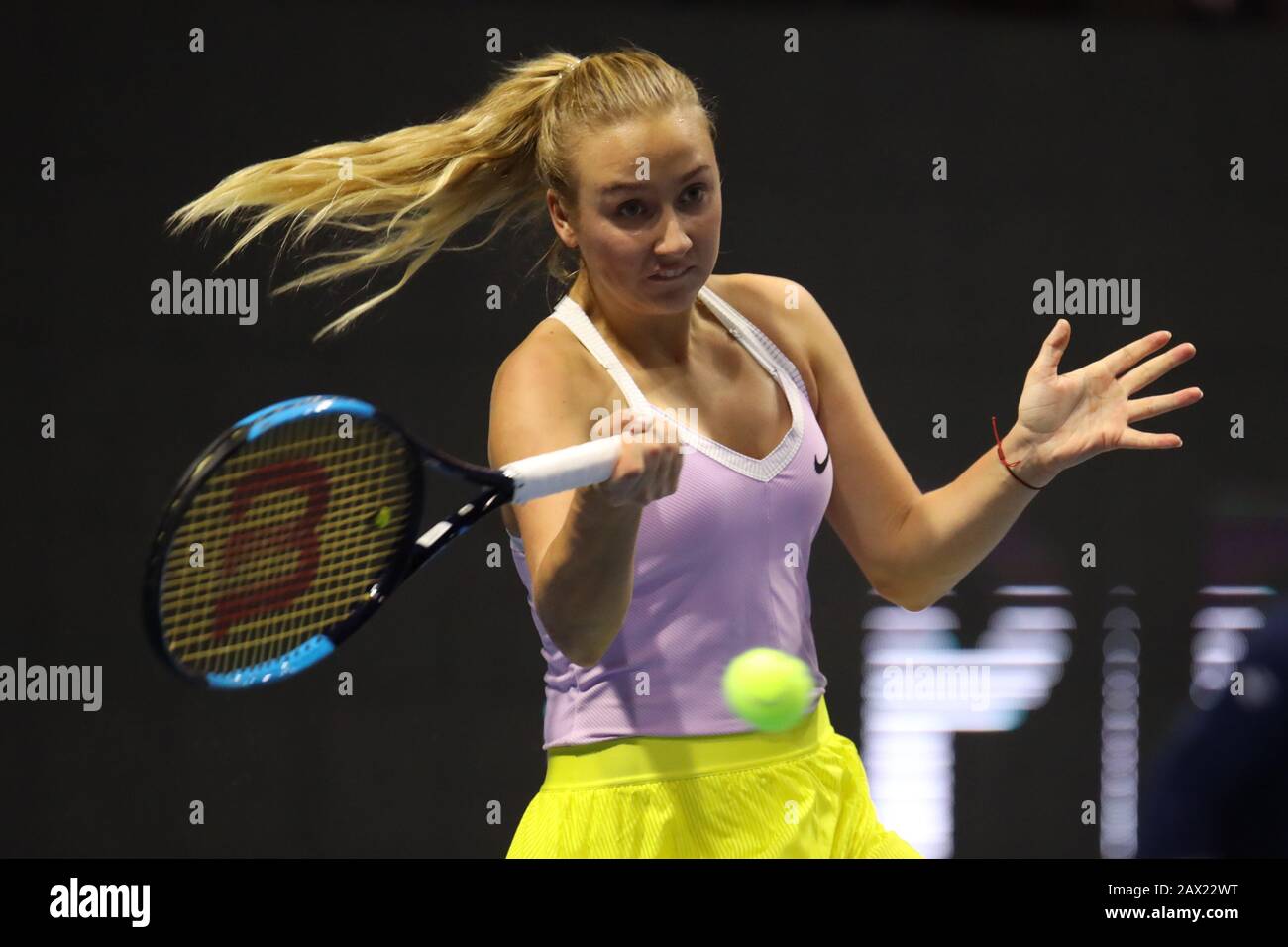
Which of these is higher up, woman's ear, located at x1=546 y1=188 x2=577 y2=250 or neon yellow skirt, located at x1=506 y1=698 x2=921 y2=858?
woman's ear, located at x1=546 y1=188 x2=577 y2=250

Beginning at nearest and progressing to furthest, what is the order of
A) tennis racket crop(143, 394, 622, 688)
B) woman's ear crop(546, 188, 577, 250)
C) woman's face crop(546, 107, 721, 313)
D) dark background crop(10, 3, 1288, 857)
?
tennis racket crop(143, 394, 622, 688), woman's face crop(546, 107, 721, 313), woman's ear crop(546, 188, 577, 250), dark background crop(10, 3, 1288, 857)

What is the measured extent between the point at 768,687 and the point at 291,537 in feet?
1.57

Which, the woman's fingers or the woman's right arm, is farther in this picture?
the woman's fingers

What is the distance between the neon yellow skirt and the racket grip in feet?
1.00

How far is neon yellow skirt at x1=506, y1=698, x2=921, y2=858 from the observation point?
179 cm

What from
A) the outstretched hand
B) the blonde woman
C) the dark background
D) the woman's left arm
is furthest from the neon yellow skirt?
the dark background

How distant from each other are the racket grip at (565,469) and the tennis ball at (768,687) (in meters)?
0.28

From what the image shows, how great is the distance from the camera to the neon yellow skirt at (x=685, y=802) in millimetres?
1791

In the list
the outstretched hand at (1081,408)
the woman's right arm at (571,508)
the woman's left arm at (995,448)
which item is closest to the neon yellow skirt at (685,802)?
the woman's right arm at (571,508)

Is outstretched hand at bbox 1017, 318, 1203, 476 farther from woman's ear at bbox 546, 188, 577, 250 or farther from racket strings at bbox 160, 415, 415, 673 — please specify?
racket strings at bbox 160, 415, 415, 673

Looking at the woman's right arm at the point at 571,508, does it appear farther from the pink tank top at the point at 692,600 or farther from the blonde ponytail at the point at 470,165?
the blonde ponytail at the point at 470,165

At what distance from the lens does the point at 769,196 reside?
3400 mm

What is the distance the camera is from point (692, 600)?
5.90 feet

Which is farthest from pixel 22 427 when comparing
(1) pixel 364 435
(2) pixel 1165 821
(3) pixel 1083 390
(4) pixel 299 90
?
(2) pixel 1165 821
